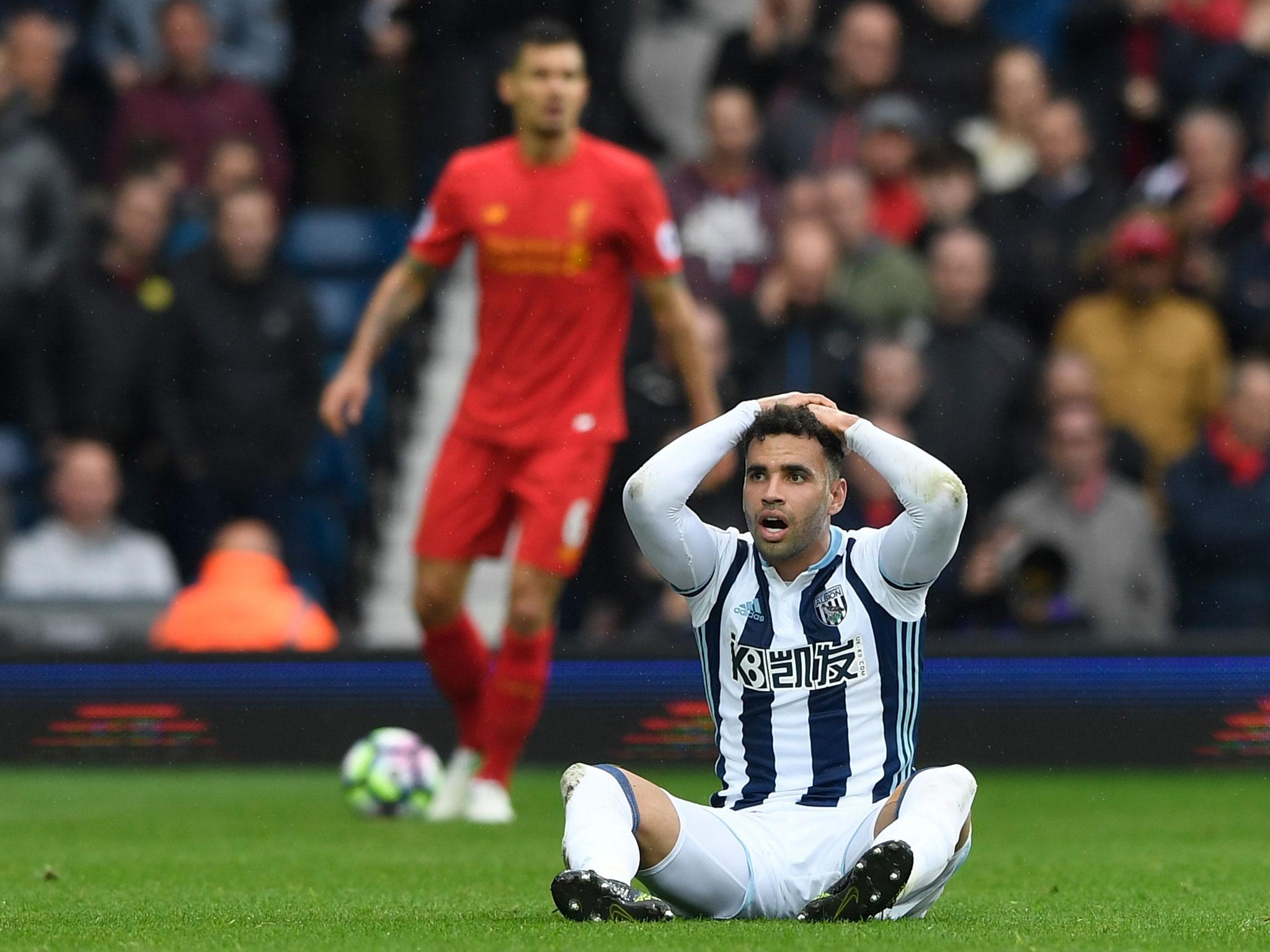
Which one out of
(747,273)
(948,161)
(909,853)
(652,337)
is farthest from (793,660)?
(948,161)

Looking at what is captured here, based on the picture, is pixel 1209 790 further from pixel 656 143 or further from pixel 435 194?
pixel 656 143

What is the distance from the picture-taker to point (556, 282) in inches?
364

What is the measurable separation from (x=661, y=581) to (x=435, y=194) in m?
3.62

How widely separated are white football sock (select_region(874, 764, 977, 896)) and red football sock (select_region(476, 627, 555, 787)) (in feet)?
11.8

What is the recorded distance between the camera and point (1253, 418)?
12.0 metres

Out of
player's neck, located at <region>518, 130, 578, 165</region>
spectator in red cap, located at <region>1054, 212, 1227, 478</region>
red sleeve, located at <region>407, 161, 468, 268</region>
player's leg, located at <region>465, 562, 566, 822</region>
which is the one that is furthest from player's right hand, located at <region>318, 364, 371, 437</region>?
spectator in red cap, located at <region>1054, 212, 1227, 478</region>

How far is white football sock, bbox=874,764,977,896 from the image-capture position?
5371 millimetres

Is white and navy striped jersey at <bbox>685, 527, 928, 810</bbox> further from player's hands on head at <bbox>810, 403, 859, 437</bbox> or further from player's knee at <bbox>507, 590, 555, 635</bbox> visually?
player's knee at <bbox>507, 590, 555, 635</bbox>

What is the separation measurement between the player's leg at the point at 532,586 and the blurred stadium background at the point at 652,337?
1.98 metres

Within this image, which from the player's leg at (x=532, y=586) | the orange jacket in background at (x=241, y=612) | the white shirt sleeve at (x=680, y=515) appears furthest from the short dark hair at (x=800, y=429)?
the orange jacket in background at (x=241, y=612)

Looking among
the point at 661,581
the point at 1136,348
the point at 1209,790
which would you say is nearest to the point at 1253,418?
the point at 1136,348

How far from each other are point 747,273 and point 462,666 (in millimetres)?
4881

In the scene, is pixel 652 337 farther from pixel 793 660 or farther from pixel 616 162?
pixel 793 660

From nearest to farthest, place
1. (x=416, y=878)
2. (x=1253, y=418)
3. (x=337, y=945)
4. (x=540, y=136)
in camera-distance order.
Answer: (x=337, y=945) < (x=416, y=878) < (x=540, y=136) < (x=1253, y=418)
